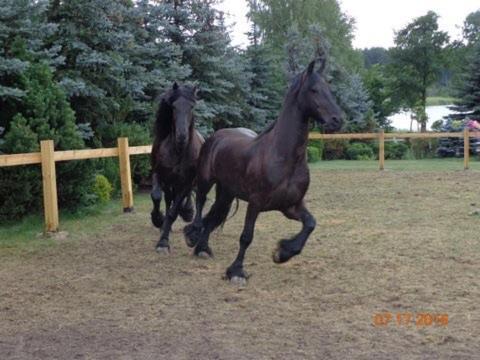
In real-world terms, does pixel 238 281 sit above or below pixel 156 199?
below

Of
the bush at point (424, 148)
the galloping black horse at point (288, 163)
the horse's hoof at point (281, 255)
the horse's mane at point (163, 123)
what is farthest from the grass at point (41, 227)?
the bush at point (424, 148)

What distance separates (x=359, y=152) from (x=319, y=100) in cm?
1974

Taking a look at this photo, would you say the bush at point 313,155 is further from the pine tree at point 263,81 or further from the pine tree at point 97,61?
the pine tree at point 97,61

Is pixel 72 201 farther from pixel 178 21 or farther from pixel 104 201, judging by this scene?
pixel 178 21

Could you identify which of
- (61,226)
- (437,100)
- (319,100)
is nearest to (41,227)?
(61,226)

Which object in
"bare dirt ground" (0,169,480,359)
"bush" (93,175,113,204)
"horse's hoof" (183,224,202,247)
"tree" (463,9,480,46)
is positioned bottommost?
"bare dirt ground" (0,169,480,359)

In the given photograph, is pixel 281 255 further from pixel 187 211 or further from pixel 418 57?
pixel 418 57

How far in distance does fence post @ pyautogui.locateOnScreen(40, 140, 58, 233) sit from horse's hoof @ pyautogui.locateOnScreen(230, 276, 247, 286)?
3576mm

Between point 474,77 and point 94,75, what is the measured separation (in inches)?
789

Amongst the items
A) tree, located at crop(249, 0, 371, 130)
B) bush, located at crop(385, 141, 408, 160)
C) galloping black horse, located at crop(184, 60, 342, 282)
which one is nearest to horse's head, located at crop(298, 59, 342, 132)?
galloping black horse, located at crop(184, 60, 342, 282)

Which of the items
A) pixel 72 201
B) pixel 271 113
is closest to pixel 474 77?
pixel 271 113

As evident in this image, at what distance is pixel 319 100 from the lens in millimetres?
4828

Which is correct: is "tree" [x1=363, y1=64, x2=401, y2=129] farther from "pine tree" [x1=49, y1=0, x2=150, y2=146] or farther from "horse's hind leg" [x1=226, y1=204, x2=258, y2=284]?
"horse's hind leg" [x1=226, y1=204, x2=258, y2=284]

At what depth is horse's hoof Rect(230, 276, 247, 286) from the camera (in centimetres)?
507
